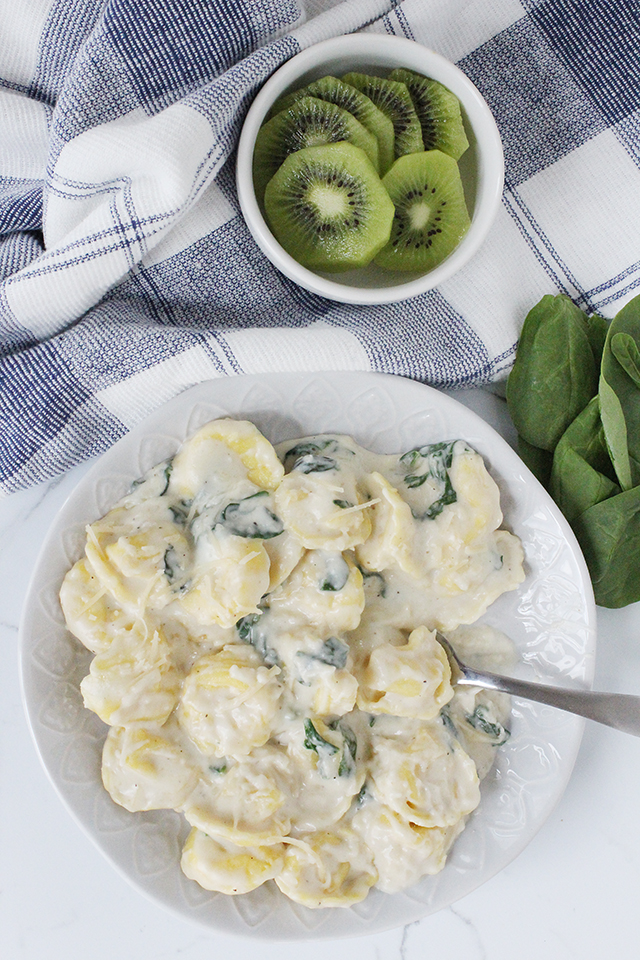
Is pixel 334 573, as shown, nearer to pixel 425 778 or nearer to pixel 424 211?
pixel 425 778

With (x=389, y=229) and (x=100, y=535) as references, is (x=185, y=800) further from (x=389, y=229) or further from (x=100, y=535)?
(x=389, y=229)

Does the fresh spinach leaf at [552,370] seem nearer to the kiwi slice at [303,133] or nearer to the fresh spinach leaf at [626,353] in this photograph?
the fresh spinach leaf at [626,353]

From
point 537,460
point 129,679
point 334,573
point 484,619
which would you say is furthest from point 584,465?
point 129,679

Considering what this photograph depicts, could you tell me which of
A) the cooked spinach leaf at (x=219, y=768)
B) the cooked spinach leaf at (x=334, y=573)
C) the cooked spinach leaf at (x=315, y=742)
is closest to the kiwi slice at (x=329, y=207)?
the cooked spinach leaf at (x=334, y=573)

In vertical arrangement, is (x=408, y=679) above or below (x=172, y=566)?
below

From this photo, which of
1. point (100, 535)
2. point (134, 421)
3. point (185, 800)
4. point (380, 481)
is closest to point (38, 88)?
point (134, 421)

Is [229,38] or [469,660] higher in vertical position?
[229,38]
